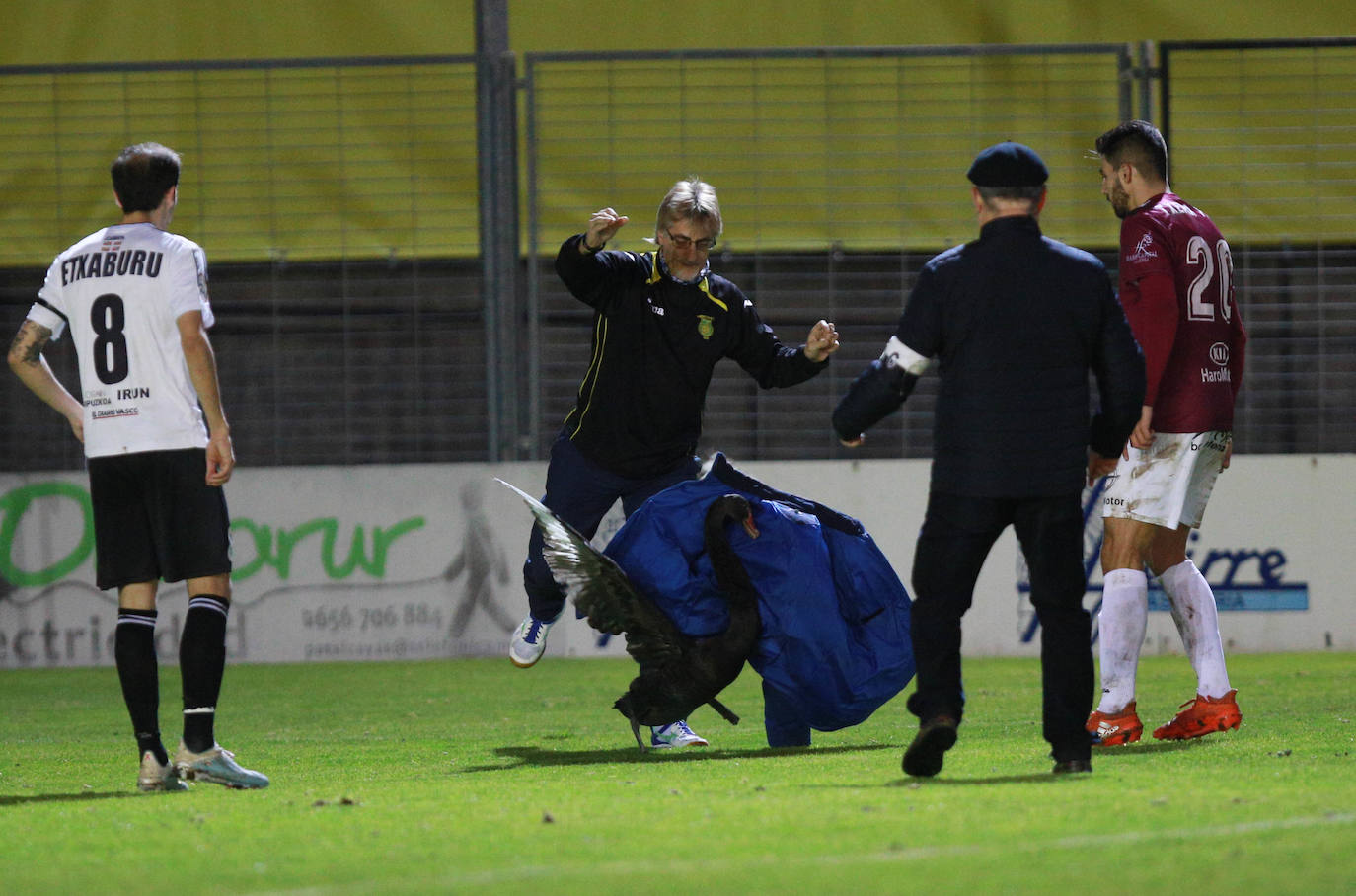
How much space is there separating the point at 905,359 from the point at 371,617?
666 cm

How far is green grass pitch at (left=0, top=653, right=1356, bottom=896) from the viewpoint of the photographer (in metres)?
3.39

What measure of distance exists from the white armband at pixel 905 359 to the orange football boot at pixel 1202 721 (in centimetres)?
197

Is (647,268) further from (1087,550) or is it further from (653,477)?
(1087,550)

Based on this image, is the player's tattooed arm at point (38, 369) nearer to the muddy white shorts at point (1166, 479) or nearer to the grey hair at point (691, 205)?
the grey hair at point (691, 205)

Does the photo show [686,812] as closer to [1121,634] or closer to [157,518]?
[157,518]

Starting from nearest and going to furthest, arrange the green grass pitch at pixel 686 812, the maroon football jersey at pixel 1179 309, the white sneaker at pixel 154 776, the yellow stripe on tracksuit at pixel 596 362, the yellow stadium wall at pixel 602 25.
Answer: the green grass pitch at pixel 686 812 → the white sneaker at pixel 154 776 → the maroon football jersey at pixel 1179 309 → the yellow stripe on tracksuit at pixel 596 362 → the yellow stadium wall at pixel 602 25

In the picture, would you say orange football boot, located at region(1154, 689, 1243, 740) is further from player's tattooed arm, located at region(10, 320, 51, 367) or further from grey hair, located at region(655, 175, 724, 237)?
player's tattooed arm, located at region(10, 320, 51, 367)

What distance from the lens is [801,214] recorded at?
1141 centimetres

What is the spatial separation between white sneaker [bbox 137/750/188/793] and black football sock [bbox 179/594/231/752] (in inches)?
3.8

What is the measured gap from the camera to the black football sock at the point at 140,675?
5.07 metres

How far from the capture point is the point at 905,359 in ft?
15.2

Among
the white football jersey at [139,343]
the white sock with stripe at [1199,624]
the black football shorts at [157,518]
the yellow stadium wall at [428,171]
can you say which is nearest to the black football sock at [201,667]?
the black football shorts at [157,518]

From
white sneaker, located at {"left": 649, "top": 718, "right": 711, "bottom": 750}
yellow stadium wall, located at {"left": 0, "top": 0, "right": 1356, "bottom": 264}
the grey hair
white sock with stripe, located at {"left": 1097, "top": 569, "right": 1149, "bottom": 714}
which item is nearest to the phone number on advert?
yellow stadium wall, located at {"left": 0, "top": 0, "right": 1356, "bottom": 264}

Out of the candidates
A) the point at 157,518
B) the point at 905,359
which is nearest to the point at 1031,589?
the point at 905,359
